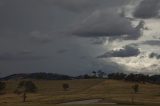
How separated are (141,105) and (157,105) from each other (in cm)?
483

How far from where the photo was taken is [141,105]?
111 metres

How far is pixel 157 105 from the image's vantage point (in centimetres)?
10800
